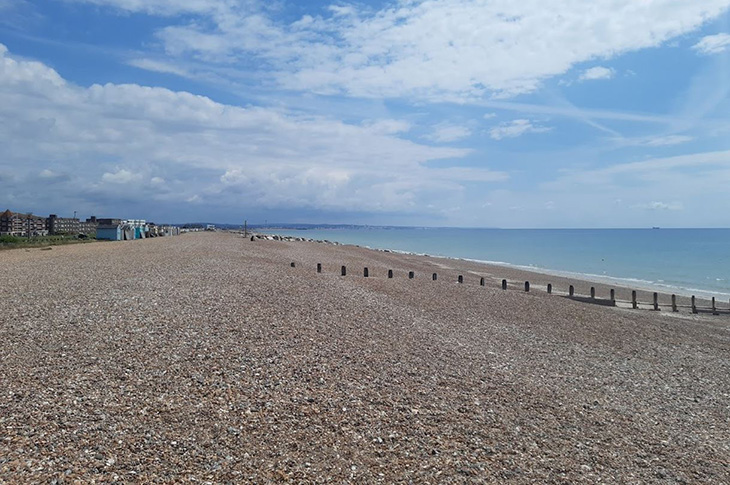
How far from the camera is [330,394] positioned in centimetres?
737

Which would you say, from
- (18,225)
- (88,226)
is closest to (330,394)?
(18,225)

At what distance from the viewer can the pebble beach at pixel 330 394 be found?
5488 millimetres

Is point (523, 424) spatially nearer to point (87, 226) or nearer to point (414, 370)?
point (414, 370)

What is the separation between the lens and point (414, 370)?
8883 mm

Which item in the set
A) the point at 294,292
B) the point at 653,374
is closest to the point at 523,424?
the point at 653,374

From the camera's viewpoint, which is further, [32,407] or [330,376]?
[330,376]

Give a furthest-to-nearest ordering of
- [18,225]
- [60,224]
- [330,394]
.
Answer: [60,224] < [18,225] < [330,394]

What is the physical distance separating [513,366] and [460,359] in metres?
1.04

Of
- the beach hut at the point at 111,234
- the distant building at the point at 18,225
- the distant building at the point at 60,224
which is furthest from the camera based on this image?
the distant building at the point at 60,224

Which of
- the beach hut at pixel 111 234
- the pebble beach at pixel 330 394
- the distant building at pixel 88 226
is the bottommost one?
the pebble beach at pixel 330 394

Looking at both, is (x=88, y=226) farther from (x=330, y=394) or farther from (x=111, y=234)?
(x=330, y=394)

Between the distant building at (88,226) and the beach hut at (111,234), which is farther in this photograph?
the distant building at (88,226)

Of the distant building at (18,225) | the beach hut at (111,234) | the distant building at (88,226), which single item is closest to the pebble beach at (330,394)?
the beach hut at (111,234)

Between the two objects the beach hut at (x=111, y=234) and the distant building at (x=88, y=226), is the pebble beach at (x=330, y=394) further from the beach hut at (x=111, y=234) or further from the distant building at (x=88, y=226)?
the distant building at (x=88, y=226)
